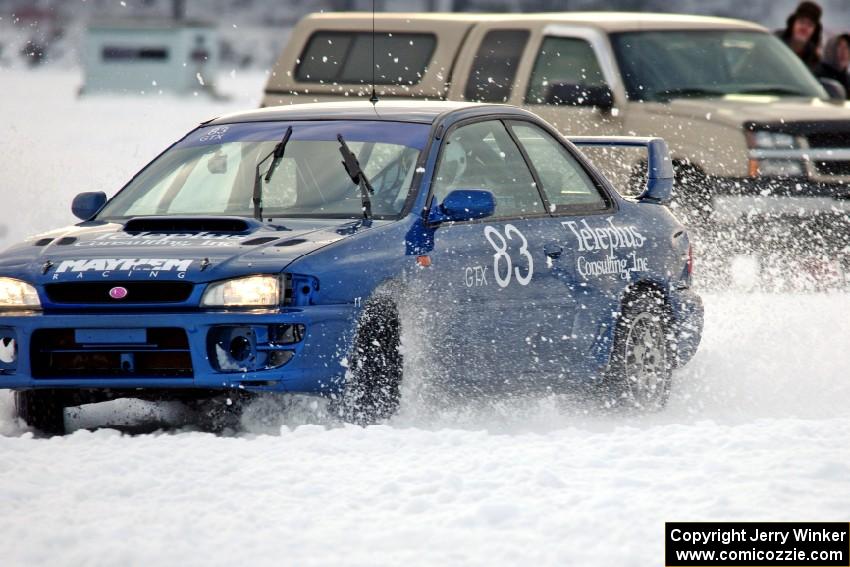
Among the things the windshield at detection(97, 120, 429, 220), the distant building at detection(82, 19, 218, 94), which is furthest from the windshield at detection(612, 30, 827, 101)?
the distant building at detection(82, 19, 218, 94)

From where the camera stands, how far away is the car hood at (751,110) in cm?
1339

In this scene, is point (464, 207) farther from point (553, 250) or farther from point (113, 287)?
point (113, 287)

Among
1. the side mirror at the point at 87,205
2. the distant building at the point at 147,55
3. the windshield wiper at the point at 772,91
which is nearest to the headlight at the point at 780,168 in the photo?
the windshield wiper at the point at 772,91

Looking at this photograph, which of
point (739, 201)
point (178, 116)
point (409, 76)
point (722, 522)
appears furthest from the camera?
point (178, 116)

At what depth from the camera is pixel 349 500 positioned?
603 centimetres

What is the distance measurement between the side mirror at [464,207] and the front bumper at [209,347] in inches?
32.4

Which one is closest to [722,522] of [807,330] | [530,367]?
[530,367]

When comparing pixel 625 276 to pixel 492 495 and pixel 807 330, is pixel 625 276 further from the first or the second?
pixel 492 495

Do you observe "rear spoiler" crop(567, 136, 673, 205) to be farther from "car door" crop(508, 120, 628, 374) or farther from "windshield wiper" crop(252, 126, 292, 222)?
"windshield wiper" crop(252, 126, 292, 222)

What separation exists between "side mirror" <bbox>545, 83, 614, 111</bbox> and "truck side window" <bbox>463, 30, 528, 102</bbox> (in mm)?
866

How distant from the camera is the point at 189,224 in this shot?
7.89 meters

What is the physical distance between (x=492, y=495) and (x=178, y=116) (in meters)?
30.2

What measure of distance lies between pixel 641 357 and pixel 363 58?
289 inches

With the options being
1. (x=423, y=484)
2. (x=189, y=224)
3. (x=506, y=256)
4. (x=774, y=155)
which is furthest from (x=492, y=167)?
(x=774, y=155)
